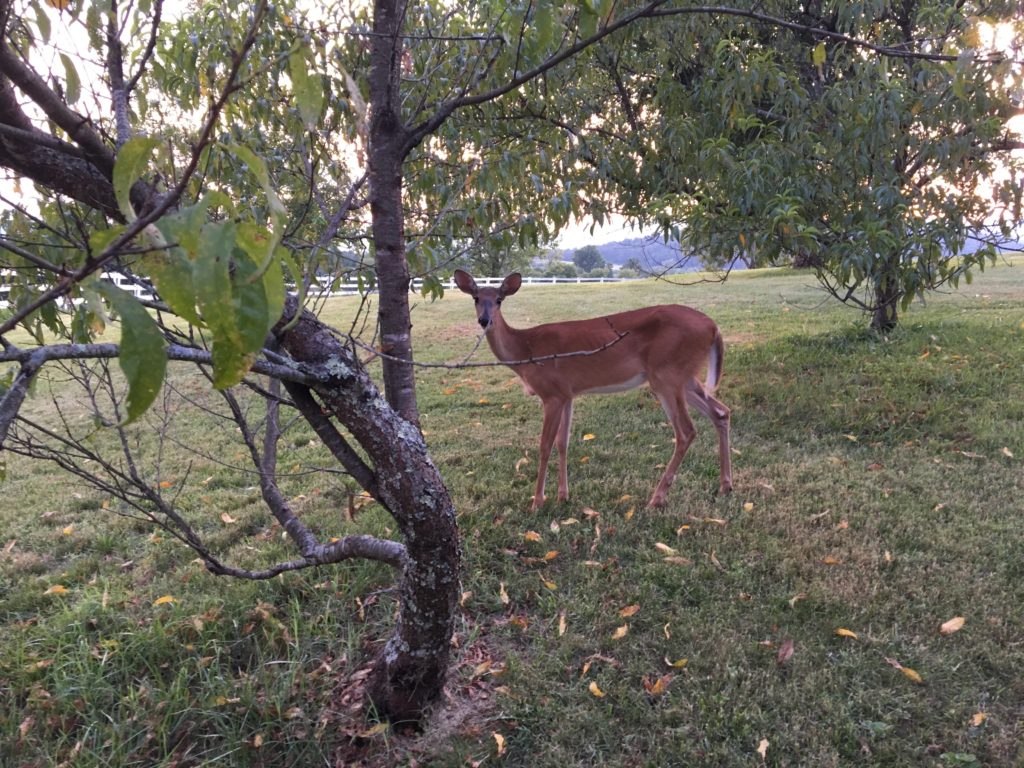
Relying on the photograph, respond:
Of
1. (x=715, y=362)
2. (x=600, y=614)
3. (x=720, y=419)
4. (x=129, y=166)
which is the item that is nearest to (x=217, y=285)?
(x=129, y=166)

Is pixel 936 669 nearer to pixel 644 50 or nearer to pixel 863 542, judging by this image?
pixel 863 542

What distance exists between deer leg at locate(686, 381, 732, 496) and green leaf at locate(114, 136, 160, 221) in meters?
4.42

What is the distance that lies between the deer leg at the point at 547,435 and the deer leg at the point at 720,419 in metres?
1.12

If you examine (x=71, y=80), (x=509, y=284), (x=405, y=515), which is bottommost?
(x=405, y=515)

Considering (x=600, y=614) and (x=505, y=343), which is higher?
(x=505, y=343)

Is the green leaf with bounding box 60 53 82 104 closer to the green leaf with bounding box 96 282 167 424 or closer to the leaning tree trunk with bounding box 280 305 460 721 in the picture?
the green leaf with bounding box 96 282 167 424

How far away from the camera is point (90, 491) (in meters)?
5.19

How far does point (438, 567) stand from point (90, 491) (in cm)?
425

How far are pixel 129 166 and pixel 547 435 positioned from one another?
417 centimetres

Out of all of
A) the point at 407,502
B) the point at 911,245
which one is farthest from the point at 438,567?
the point at 911,245

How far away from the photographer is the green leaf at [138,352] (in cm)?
67

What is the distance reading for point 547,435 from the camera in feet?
15.8

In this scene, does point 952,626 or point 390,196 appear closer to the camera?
point 390,196

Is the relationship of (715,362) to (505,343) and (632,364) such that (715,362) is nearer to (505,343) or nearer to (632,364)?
(632,364)
